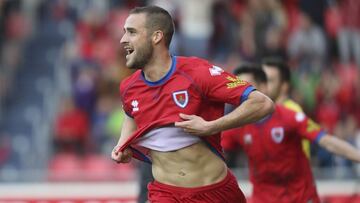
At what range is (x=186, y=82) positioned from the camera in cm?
709

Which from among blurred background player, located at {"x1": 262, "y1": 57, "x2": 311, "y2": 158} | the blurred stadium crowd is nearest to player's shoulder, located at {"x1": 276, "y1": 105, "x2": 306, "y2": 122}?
blurred background player, located at {"x1": 262, "y1": 57, "x2": 311, "y2": 158}

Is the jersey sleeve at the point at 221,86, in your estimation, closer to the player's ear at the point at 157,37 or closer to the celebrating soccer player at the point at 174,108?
the celebrating soccer player at the point at 174,108

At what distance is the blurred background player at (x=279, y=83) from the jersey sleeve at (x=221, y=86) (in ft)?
7.78

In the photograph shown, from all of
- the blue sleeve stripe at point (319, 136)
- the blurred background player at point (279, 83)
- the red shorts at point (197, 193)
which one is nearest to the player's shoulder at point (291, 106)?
the blurred background player at point (279, 83)

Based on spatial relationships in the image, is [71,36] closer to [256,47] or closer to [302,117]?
[256,47]

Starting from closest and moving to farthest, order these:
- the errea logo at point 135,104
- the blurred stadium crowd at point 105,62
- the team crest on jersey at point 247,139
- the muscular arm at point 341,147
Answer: the errea logo at point 135,104, the muscular arm at point 341,147, the team crest on jersey at point 247,139, the blurred stadium crowd at point 105,62

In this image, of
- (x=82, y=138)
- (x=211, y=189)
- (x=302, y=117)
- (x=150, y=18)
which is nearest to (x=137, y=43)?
(x=150, y=18)

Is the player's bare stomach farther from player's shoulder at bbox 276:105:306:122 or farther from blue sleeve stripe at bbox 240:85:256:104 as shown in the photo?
player's shoulder at bbox 276:105:306:122

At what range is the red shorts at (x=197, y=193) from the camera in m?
7.13

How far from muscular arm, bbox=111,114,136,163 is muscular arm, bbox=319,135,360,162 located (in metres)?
1.99

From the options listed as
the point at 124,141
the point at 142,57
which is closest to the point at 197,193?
the point at 124,141

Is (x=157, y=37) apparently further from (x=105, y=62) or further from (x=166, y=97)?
(x=105, y=62)

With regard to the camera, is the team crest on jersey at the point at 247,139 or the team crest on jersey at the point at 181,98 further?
the team crest on jersey at the point at 247,139

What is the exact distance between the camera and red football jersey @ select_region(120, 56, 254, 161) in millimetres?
7023
